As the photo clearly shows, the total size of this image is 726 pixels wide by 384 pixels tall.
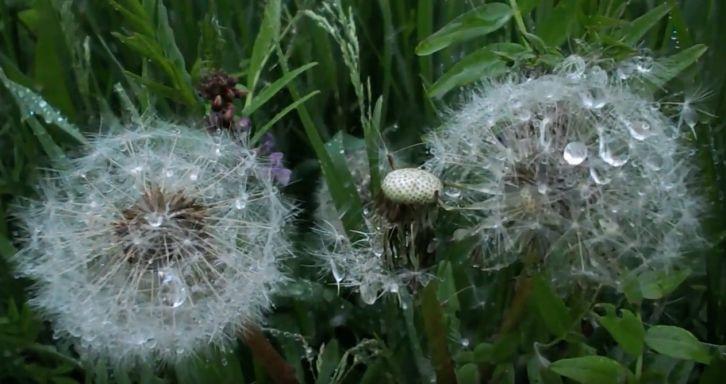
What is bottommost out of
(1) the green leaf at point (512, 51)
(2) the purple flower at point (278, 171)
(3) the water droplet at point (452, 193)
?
(3) the water droplet at point (452, 193)

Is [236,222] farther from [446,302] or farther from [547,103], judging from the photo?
[547,103]

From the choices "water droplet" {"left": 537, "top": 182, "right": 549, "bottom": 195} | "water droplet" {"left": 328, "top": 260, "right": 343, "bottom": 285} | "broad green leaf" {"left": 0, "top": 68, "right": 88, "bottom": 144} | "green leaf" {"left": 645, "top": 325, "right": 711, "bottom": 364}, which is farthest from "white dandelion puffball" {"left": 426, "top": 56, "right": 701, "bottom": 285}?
"broad green leaf" {"left": 0, "top": 68, "right": 88, "bottom": 144}

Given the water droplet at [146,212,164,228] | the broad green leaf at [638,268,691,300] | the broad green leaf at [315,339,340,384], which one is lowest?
the broad green leaf at [315,339,340,384]

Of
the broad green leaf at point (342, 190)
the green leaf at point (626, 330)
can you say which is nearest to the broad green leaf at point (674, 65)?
the green leaf at point (626, 330)

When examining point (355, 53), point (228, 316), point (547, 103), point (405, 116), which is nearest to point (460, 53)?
point (405, 116)

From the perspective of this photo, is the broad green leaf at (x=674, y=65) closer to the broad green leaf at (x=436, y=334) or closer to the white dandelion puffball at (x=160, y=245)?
the broad green leaf at (x=436, y=334)

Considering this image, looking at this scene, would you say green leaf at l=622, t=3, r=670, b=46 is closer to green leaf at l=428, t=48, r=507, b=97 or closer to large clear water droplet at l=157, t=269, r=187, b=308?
green leaf at l=428, t=48, r=507, b=97
